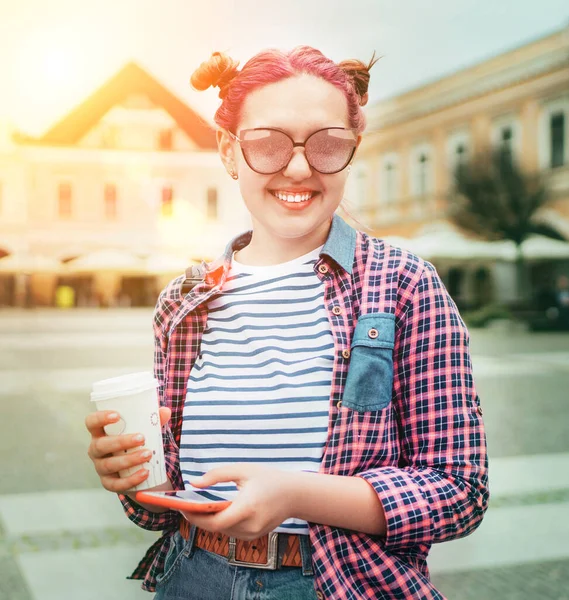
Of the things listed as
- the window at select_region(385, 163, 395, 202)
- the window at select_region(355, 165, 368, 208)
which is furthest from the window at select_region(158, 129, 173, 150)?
the window at select_region(385, 163, 395, 202)

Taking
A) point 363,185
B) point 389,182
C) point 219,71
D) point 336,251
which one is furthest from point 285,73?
point 389,182

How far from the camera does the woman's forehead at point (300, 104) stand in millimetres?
1061

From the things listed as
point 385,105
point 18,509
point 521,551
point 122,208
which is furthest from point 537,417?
point 122,208

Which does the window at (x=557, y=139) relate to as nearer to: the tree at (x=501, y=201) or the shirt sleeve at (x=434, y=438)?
the tree at (x=501, y=201)

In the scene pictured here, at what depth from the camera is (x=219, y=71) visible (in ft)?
3.82

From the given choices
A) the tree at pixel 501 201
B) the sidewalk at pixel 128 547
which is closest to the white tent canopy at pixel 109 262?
the tree at pixel 501 201

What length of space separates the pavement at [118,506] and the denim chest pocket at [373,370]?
6.75 feet

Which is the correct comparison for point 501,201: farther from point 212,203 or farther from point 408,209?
point 212,203

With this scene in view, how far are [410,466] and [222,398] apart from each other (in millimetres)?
289

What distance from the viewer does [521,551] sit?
10.5 feet

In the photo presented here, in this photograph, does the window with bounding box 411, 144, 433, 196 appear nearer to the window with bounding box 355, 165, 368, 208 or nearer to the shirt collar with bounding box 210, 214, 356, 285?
the window with bounding box 355, 165, 368, 208

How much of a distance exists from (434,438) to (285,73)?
55 cm

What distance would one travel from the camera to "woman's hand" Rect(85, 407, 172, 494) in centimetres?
101

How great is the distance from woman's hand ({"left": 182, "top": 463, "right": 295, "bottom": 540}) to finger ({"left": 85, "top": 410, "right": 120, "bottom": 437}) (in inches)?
7.0
